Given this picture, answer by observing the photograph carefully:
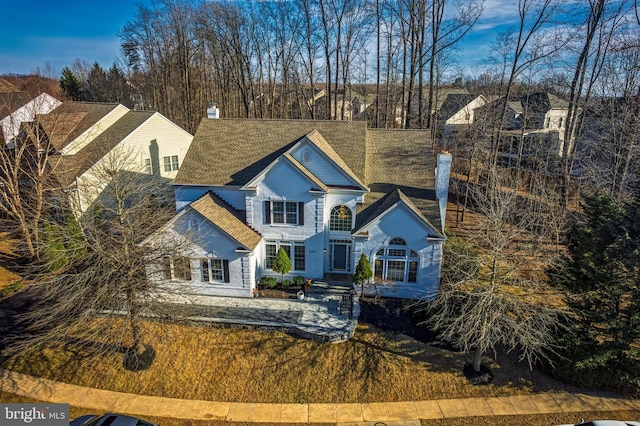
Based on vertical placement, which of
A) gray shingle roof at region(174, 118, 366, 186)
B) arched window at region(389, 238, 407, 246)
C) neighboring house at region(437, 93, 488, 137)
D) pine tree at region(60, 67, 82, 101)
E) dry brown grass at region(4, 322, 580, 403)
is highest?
pine tree at region(60, 67, 82, 101)

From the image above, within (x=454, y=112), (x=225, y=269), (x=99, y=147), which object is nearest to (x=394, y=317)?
(x=225, y=269)

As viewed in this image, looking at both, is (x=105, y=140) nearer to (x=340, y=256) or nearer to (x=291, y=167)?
(x=291, y=167)

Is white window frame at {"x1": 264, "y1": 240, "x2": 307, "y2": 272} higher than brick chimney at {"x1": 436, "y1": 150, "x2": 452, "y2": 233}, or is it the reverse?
brick chimney at {"x1": 436, "y1": 150, "x2": 452, "y2": 233}

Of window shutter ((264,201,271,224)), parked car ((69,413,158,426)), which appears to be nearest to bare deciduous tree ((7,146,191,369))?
parked car ((69,413,158,426))

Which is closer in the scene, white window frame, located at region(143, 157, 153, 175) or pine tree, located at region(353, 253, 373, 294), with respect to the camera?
pine tree, located at region(353, 253, 373, 294)

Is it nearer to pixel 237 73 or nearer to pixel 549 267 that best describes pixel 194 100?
pixel 237 73

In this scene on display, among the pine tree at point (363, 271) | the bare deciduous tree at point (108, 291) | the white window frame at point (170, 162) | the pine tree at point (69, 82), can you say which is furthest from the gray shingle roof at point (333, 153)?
the pine tree at point (69, 82)

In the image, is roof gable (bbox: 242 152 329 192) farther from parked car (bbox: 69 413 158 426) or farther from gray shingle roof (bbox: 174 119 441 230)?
parked car (bbox: 69 413 158 426)

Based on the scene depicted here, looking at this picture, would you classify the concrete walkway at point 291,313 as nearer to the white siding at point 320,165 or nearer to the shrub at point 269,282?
the shrub at point 269,282
